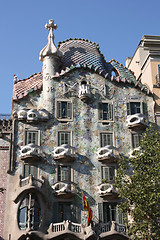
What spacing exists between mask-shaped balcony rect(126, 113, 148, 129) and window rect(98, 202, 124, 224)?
7.59m

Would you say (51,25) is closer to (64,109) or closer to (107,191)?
(64,109)

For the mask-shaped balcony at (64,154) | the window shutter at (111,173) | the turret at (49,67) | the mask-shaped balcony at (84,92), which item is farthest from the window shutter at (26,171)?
the mask-shaped balcony at (84,92)

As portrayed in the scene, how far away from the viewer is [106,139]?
37625mm

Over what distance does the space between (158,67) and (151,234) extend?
1808cm

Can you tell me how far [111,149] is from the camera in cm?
3638

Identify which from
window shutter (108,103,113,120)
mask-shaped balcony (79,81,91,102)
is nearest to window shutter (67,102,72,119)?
mask-shaped balcony (79,81,91,102)

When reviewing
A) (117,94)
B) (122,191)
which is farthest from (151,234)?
(117,94)

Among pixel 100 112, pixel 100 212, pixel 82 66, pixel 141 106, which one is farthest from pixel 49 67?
pixel 100 212

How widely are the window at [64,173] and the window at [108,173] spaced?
120 inches

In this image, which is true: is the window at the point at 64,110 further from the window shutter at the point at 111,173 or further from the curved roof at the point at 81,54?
the window shutter at the point at 111,173

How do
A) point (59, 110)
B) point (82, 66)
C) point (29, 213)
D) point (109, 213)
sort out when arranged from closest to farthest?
point (29, 213), point (109, 213), point (59, 110), point (82, 66)

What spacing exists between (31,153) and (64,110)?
564cm

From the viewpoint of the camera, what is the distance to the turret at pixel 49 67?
127 ft

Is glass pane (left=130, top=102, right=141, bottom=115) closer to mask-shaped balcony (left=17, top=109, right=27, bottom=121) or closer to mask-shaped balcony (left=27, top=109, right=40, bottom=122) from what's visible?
mask-shaped balcony (left=27, top=109, right=40, bottom=122)
